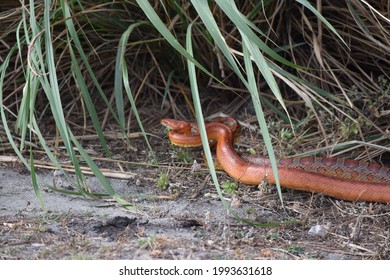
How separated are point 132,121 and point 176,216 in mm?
1620

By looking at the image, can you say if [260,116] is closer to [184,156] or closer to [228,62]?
[184,156]

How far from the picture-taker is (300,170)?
4012mm

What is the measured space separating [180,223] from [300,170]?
0.88 m

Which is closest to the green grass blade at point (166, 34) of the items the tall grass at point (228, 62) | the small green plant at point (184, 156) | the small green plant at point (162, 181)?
the tall grass at point (228, 62)

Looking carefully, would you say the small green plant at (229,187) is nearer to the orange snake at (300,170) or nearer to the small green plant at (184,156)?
the orange snake at (300,170)

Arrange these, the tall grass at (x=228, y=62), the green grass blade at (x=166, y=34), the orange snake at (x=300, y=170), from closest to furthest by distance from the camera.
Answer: the green grass blade at (x=166, y=34), the orange snake at (x=300, y=170), the tall grass at (x=228, y=62)

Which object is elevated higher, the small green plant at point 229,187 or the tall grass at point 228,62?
the tall grass at point 228,62

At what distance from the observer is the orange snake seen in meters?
3.92

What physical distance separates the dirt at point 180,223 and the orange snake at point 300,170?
61 millimetres

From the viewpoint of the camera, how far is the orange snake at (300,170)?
3.92 metres

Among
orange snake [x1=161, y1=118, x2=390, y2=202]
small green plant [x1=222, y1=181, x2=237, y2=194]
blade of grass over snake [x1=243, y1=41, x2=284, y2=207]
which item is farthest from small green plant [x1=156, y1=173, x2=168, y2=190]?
blade of grass over snake [x1=243, y1=41, x2=284, y2=207]

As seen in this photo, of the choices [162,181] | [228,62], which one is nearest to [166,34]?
[162,181]

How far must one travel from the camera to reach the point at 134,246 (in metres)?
3.19
